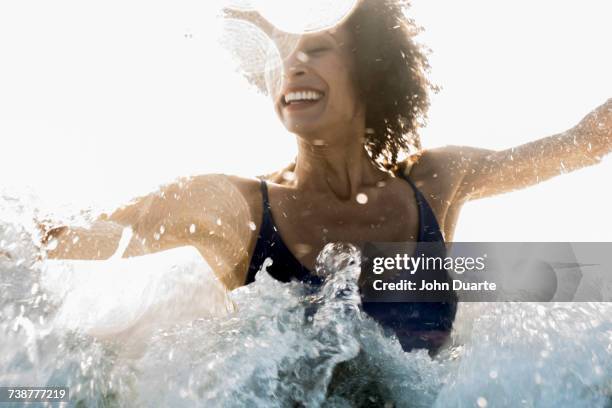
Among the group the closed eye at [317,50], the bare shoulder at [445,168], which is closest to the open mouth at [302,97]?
the closed eye at [317,50]

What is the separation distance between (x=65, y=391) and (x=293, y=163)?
1.49 metres

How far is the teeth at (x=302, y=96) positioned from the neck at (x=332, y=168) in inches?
9.4

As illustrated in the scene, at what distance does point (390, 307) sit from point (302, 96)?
0.98 metres

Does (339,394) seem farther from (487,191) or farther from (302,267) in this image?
(487,191)

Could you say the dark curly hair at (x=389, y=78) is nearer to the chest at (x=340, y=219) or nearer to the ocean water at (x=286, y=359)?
the chest at (x=340, y=219)

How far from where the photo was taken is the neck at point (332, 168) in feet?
9.30

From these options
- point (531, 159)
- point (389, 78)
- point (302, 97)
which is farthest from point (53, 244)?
point (531, 159)

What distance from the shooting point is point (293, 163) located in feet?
9.91

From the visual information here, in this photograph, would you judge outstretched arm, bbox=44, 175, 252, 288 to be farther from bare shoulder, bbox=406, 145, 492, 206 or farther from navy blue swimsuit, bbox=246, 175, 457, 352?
bare shoulder, bbox=406, 145, 492, 206

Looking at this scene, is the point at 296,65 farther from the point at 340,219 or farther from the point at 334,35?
the point at 340,219

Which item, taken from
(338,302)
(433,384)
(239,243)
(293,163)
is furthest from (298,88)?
(433,384)

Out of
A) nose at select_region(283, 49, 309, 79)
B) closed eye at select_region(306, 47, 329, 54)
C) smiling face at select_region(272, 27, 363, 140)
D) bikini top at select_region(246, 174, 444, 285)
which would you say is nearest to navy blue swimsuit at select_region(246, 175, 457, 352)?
bikini top at select_region(246, 174, 444, 285)

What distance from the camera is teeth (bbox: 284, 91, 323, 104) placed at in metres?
2.60

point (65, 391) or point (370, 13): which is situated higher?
point (370, 13)
